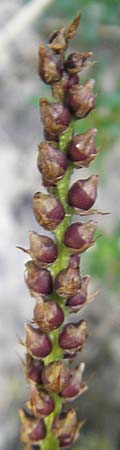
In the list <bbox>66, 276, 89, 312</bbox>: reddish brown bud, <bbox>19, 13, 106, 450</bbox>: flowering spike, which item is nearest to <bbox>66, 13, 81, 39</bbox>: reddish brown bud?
<bbox>19, 13, 106, 450</bbox>: flowering spike

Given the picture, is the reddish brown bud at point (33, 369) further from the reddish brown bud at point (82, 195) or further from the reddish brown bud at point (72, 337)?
the reddish brown bud at point (82, 195)

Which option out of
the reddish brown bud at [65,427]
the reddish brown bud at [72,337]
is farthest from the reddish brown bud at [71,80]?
the reddish brown bud at [65,427]

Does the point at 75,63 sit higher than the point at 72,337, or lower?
higher

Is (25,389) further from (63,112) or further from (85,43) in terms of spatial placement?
(63,112)

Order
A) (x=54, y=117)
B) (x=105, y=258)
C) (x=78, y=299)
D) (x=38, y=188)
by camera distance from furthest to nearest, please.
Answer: (x=38, y=188), (x=105, y=258), (x=78, y=299), (x=54, y=117)

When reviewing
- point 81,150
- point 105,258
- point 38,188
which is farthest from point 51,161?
point 38,188

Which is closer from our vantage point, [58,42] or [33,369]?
[58,42]

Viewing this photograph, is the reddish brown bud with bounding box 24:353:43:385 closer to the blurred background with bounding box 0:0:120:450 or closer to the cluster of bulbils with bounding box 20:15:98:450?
the cluster of bulbils with bounding box 20:15:98:450

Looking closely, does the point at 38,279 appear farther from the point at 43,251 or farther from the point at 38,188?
the point at 38,188

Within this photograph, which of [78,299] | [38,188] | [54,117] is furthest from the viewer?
[38,188]
